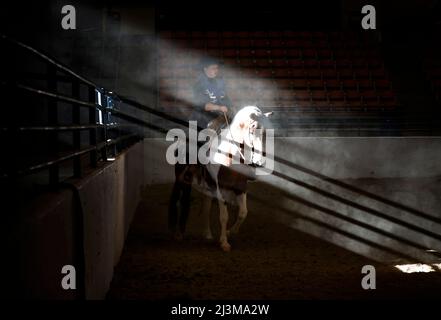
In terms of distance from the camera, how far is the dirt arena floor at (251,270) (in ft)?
14.7

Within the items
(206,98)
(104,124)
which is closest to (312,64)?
(206,98)

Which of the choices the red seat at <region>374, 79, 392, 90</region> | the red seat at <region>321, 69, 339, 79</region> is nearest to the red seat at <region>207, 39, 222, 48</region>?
the red seat at <region>321, 69, 339, 79</region>

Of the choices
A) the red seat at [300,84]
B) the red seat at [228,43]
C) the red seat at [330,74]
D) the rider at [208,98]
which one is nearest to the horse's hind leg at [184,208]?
the rider at [208,98]

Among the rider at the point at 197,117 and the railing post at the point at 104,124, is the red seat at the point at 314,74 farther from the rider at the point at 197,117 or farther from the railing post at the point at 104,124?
the railing post at the point at 104,124

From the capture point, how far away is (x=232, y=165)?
6.50m

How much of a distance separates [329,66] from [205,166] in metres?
9.23

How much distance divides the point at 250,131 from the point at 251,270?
1.74 meters

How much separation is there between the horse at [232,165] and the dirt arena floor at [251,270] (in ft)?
1.43

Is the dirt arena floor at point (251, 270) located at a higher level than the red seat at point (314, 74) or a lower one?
lower

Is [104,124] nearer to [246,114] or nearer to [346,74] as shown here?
[246,114]

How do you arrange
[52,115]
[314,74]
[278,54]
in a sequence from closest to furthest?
[52,115] → [314,74] → [278,54]

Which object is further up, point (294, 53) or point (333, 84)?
point (294, 53)

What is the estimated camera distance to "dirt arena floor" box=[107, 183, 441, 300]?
14.7ft

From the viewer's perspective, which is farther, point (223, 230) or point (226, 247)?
point (223, 230)
